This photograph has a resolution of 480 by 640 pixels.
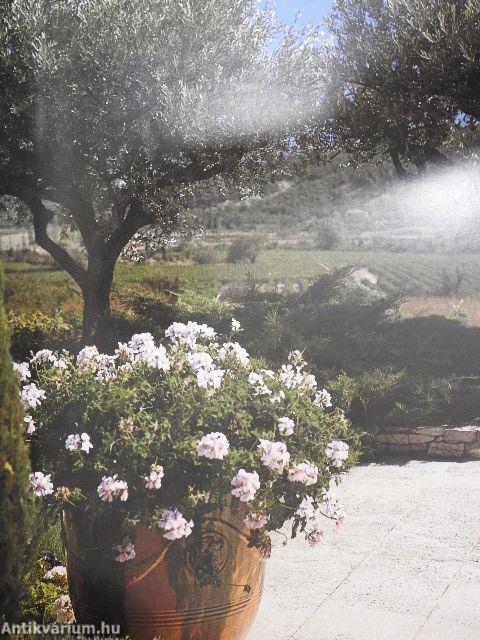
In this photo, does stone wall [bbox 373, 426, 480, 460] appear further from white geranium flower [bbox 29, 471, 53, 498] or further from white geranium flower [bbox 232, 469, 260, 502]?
white geranium flower [bbox 29, 471, 53, 498]

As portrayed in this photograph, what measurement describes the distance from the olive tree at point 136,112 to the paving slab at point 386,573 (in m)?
5.33

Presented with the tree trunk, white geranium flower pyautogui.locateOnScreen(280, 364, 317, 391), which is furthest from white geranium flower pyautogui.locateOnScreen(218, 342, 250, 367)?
the tree trunk

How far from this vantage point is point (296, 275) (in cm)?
1032

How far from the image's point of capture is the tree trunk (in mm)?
10070

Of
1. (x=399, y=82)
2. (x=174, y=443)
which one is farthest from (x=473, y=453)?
(x=399, y=82)

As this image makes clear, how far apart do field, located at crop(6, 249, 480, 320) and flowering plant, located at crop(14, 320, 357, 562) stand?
6.63 m

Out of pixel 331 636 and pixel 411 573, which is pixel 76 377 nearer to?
pixel 331 636

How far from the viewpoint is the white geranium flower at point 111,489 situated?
2.97 m

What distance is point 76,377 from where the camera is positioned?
11.4 ft

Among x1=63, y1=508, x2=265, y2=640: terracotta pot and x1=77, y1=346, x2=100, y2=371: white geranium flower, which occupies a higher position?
x1=77, y1=346, x2=100, y2=371: white geranium flower

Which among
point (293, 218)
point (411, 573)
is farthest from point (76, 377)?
point (293, 218)

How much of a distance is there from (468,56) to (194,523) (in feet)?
29.7

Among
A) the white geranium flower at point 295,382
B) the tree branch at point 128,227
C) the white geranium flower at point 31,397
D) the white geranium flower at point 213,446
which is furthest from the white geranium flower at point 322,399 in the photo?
the tree branch at point 128,227

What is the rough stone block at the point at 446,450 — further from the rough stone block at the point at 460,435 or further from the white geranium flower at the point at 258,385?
the white geranium flower at the point at 258,385
